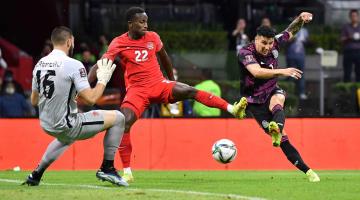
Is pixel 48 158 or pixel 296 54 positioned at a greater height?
pixel 296 54

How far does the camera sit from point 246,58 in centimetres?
1441

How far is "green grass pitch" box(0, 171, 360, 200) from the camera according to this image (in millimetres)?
11516

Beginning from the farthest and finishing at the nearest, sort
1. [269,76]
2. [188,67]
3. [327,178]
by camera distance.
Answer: [188,67] → [327,178] → [269,76]

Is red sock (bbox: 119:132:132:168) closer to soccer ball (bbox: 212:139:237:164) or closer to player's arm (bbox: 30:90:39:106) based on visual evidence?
soccer ball (bbox: 212:139:237:164)

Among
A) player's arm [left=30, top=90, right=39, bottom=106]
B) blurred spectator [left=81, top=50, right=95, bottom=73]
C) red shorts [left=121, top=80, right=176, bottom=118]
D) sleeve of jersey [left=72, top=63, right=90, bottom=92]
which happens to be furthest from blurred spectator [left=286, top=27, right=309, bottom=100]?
sleeve of jersey [left=72, top=63, right=90, bottom=92]

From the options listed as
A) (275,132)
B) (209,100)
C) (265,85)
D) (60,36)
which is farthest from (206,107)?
(60,36)

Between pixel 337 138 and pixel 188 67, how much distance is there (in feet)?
14.0

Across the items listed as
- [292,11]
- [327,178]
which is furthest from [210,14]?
[327,178]

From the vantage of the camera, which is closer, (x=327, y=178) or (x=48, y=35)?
(x=327, y=178)

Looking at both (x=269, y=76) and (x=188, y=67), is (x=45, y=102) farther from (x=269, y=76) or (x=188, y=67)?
(x=188, y=67)

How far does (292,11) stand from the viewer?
2861 cm

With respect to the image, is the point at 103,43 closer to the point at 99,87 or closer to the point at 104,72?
the point at 104,72

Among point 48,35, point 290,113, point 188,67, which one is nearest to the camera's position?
point 290,113

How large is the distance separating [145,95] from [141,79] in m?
0.23
